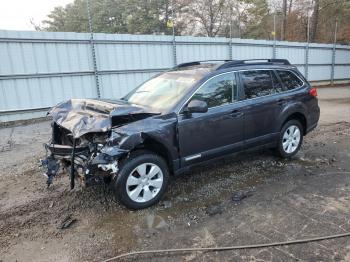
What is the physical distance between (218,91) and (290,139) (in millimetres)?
1916

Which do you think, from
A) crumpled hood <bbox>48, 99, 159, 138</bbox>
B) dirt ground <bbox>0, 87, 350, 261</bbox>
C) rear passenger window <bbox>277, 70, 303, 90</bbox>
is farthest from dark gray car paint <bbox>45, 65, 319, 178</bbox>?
dirt ground <bbox>0, 87, 350, 261</bbox>

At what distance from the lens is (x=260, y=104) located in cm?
489

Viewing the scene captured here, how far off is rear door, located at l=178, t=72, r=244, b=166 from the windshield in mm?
218

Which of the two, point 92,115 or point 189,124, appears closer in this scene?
point 92,115

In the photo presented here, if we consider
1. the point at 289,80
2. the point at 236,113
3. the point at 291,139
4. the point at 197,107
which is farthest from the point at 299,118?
the point at 197,107

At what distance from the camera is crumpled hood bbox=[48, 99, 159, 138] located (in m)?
3.55

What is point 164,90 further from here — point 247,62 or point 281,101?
point 281,101

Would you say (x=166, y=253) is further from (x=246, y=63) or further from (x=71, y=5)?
(x=71, y=5)

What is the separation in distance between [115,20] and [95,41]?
1732 centimetres

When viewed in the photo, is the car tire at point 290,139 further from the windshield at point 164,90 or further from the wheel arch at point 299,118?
the windshield at point 164,90

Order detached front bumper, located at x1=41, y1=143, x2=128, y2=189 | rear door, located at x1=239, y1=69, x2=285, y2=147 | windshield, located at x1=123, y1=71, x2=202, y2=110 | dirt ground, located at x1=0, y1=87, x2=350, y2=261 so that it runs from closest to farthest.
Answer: dirt ground, located at x1=0, y1=87, x2=350, y2=261 < detached front bumper, located at x1=41, y1=143, x2=128, y2=189 < windshield, located at x1=123, y1=71, x2=202, y2=110 < rear door, located at x1=239, y1=69, x2=285, y2=147

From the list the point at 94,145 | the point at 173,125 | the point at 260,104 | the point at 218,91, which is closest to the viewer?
the point at 94,145

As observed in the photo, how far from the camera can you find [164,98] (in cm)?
436

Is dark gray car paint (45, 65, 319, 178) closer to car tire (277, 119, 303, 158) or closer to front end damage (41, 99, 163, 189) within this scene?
front end damage (41, 99, 163, 189)
